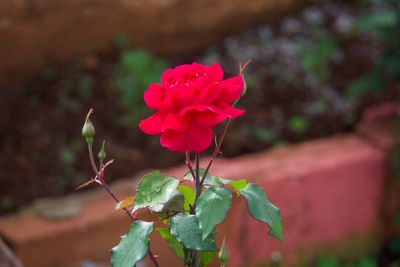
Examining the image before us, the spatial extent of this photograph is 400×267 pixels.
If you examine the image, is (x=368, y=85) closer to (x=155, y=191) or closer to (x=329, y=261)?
(x=329, y=261)

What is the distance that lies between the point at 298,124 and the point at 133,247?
2.17m

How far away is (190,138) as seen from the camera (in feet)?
3.59

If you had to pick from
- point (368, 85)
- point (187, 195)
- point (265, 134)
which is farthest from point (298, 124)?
point (187, 195)

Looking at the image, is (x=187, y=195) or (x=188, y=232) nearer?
(x=188, y=232)

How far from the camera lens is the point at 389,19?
289 cm

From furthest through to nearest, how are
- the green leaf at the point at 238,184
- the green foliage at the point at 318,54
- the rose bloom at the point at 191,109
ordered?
the green foliage at the point at 318,54 → the green leaf at the point at 238,184 → the rose bloom at the point at 191,109

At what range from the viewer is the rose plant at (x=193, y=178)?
3.55 ft

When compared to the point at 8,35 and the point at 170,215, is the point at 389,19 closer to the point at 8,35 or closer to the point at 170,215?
the point at 8,35

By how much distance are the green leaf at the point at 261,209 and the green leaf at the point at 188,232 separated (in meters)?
0.08

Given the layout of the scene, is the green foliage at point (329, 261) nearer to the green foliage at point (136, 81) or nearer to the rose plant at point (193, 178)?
the green foliage at point (136, 81)

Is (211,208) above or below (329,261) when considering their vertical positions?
above

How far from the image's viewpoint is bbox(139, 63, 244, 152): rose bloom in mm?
1075

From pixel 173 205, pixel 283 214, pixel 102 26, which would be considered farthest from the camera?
pixel 102 26

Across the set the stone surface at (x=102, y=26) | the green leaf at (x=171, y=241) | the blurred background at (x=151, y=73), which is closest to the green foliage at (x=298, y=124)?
the blurred background at (x=151, y=73)
